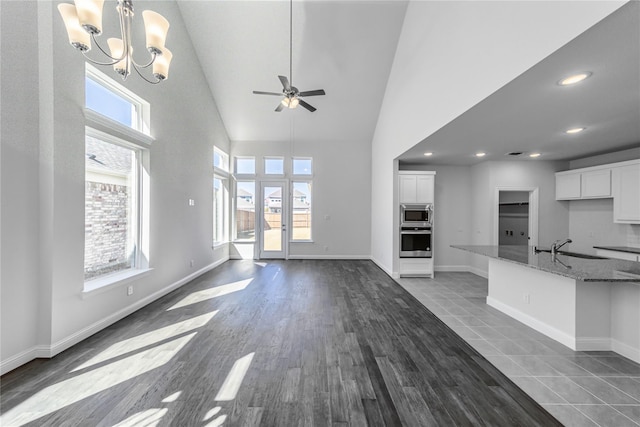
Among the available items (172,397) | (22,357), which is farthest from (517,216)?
(22,357)

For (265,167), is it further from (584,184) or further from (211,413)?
(584,184)

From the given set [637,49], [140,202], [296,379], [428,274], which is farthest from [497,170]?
[140,202]

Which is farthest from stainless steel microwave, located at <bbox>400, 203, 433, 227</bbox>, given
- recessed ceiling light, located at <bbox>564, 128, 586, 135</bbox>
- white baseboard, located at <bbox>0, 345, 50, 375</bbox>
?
white baseboard, located at <bbox>0, 345, 50, 375</bbox>

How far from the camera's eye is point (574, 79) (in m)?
2.10

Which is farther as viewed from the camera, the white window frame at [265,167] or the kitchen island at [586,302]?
the white window frame at [265,167]

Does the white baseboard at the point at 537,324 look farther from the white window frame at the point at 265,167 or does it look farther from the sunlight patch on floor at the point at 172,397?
the white window frame at the point at 265,167

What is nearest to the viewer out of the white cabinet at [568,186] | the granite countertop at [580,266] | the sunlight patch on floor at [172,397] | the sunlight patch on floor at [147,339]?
the sunlight patch on floor at [172,397]

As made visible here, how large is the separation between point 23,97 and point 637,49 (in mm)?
4695

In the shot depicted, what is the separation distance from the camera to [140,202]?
3.71 metres

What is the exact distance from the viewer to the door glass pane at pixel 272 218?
24.6 feet

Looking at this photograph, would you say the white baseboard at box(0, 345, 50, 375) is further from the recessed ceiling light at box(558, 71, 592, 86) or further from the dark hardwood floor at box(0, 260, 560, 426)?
the recessed ceiling light at box(558, 71, 592, 86)

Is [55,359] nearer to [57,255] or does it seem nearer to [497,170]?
[57,255]

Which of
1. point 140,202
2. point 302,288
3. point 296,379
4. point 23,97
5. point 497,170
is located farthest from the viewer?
point 497,170

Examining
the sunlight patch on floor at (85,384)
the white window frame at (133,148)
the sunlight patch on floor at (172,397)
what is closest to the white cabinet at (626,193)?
the sunlight patch on floor at (172,397)
